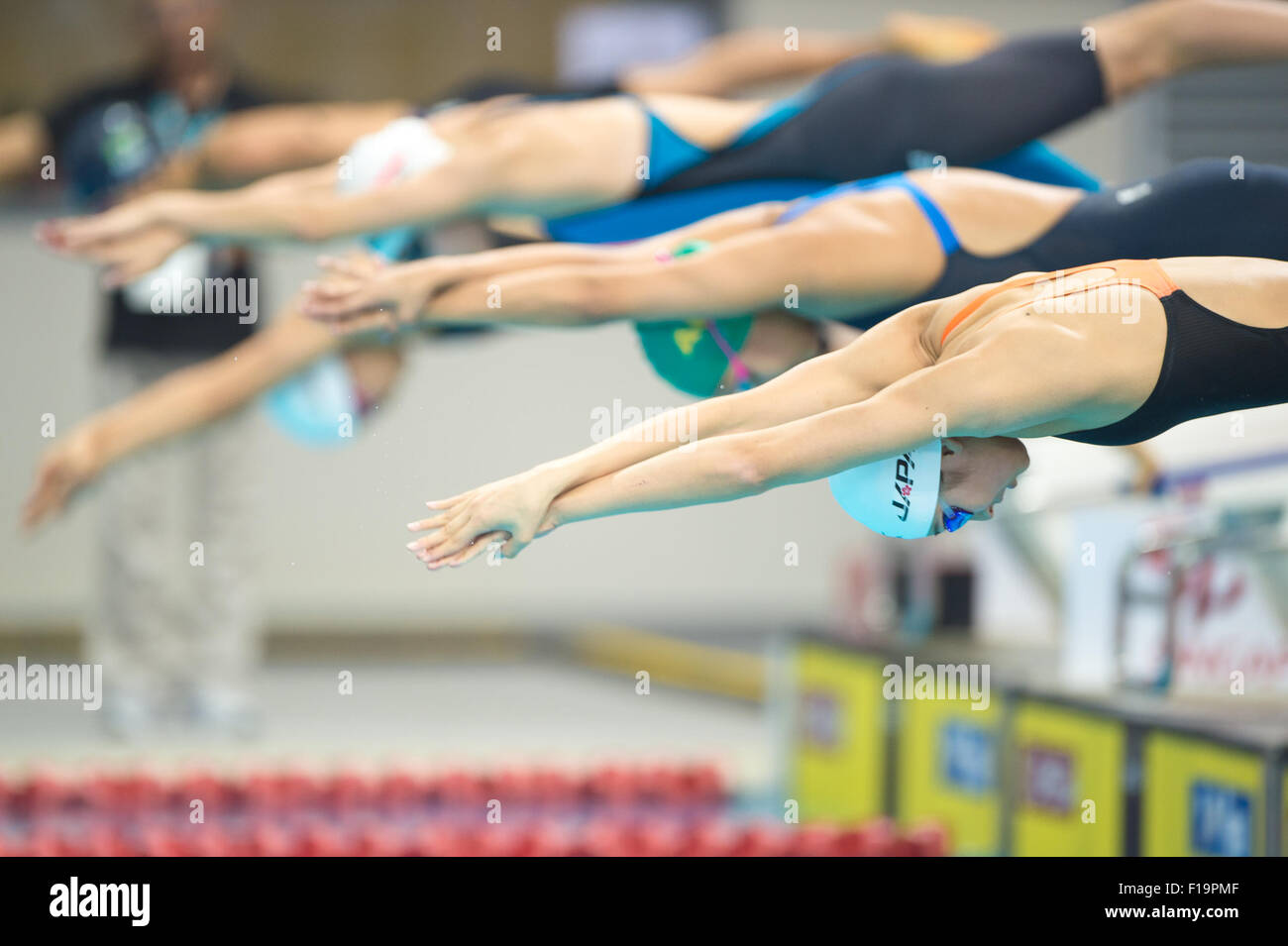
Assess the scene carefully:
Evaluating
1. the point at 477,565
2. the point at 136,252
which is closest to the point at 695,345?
the point at 136,252

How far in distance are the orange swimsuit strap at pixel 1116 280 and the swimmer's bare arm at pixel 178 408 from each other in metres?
1.30

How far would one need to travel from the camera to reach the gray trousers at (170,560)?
4797 millimetres

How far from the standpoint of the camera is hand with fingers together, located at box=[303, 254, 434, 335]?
2166 mm

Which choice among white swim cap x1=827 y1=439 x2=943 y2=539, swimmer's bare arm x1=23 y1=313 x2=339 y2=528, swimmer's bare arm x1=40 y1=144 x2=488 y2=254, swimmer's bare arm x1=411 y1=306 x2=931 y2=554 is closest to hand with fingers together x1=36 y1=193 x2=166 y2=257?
swimmer's bare arm x1=40 y1=144 x2=488 y2=254

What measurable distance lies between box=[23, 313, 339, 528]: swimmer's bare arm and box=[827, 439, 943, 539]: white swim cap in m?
1.20

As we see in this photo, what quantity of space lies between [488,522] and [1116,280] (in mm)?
768

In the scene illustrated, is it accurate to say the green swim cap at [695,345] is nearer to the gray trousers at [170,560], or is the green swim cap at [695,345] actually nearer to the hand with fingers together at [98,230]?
the hand with fingers together at [98,230]

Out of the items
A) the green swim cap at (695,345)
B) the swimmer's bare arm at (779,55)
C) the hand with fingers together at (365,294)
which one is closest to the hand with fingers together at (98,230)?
the hand with fingers together at (365,294)

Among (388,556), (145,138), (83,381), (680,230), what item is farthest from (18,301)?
(680,230)

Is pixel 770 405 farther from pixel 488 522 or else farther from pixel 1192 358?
pixel 1192 358

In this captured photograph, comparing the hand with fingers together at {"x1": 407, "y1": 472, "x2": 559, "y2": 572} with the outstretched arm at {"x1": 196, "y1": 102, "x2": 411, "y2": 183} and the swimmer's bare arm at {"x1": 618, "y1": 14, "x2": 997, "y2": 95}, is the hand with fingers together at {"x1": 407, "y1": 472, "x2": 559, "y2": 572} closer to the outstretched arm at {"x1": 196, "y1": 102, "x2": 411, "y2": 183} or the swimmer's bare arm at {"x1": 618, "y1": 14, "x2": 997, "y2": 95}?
the outstretched arm at {"x1": 196, "y1": 102, "x2": 411, "y2": 183}
